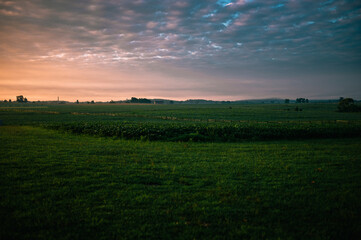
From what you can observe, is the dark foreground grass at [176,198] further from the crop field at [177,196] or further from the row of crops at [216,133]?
the row of crops at [216,133]

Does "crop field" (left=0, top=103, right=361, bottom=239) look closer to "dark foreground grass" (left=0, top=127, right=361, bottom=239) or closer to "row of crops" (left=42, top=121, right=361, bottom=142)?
"dark foreground grass" (left=0, top=127, right=361, bottom=239)

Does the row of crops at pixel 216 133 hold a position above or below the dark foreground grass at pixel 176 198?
above

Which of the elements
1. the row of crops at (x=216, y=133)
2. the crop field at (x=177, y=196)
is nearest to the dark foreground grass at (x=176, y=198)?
the crop field at (x=177, y=196)

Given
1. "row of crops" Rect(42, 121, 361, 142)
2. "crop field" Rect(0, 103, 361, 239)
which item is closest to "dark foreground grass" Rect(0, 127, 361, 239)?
"crop field" Rect(0, 103, 361, 239)

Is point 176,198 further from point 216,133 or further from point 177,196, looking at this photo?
point 216,133

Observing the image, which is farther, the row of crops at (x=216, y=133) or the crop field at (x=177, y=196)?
the row of crops at (x=216, y=133)

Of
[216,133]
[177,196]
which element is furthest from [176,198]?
[216,133]

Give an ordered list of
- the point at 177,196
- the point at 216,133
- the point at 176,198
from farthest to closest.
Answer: the point at 216,133, the point at 177,196, the point at 176,198

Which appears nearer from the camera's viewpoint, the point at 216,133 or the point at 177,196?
the point at 177,196

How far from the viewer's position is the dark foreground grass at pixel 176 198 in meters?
5.59

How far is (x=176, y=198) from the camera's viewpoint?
7.51 m

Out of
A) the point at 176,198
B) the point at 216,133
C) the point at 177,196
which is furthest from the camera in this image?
the point at 216,133

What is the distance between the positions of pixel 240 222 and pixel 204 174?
171 inches

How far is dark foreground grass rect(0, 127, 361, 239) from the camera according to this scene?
18.3 feet
